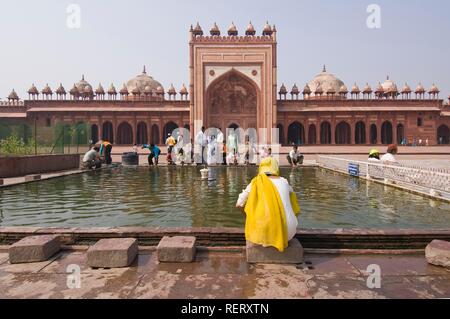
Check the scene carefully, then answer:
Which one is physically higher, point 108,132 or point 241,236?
point 108,132

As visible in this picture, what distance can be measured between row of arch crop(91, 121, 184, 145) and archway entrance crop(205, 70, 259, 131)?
13.7 feet

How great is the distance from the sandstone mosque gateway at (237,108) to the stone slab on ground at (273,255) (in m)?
27.9

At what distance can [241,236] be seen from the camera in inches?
150

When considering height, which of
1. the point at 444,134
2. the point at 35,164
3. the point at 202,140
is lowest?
the point at 35,164

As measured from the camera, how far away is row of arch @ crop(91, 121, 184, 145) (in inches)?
1345

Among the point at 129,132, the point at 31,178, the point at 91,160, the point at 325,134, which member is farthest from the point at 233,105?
the point at 31,178

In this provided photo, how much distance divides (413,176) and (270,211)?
5.81 m

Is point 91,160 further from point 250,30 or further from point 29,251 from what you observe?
point 250,30

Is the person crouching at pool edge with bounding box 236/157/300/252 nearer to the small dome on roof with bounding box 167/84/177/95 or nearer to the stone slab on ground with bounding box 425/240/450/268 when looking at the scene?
the stone slab on ground with bounding box 425/240/450/268

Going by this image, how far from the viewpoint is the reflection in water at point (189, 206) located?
490 cm

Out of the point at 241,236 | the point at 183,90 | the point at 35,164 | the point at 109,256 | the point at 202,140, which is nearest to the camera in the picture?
the point at 109,256

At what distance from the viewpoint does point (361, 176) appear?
1055cm

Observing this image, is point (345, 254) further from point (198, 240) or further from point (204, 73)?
point (204, 73)

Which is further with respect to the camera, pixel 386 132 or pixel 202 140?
pixel 386 132
